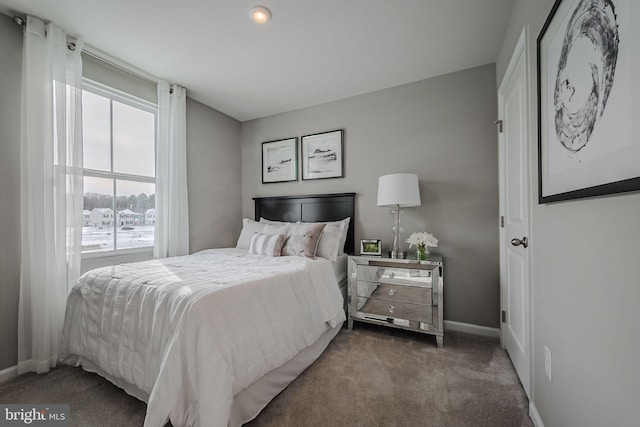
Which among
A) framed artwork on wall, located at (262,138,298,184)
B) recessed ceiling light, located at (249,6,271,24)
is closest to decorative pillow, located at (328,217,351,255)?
framed artwork on wall, located at (262,138,298,184)

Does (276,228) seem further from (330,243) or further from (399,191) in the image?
(399,191)

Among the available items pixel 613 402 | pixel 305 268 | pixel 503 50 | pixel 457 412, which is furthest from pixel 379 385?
pixel 503 50

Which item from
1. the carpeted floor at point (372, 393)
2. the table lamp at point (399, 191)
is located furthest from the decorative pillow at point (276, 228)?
the carpeted floor at point (372, 393)

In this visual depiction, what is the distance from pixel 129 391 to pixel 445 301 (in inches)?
106

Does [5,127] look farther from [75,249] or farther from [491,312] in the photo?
[491,312]

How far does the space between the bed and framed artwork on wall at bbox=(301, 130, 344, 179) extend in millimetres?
1375

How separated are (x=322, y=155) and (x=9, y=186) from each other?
2744mm

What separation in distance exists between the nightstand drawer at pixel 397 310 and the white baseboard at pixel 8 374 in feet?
8.90

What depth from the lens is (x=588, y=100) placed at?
0.88 meters

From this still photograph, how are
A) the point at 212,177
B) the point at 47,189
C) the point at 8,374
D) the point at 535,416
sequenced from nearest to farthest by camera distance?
the point at 535,416, the point at 8,374, the point at 47,189, the point at 212,177

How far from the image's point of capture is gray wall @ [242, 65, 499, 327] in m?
2.53

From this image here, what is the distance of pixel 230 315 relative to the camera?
146cm

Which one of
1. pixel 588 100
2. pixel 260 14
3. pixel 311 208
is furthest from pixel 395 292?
pixel 260 14

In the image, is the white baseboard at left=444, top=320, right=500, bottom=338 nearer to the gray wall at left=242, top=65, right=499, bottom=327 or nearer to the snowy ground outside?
the gray wall at left=242, top=65, right=499, bottom=327
